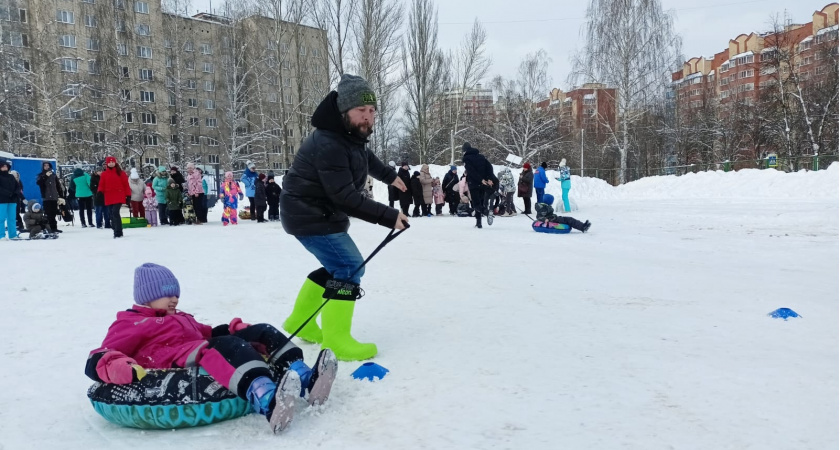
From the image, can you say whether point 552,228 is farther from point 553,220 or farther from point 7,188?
point 7,188

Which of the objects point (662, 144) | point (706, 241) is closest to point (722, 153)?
point (662, 144)

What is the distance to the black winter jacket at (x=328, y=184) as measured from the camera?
3243 millimetres

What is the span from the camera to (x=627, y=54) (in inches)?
1152

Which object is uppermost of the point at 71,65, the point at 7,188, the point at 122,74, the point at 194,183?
the point at 71,65

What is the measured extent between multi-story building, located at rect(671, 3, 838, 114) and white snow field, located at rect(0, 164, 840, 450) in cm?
3045

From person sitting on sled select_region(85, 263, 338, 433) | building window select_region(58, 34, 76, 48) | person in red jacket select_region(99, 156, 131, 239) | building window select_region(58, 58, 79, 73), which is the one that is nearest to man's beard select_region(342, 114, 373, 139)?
person sitting on sled select_region(85, 263, 338, 433)

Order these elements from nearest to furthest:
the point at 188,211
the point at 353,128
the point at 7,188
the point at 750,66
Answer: the point at 353,128 < the point at 7,188 < the point at 188,211 < the point at 750,66

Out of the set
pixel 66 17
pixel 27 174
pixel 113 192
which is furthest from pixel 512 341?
pixel 66 17

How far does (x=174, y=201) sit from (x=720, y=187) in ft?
58.4

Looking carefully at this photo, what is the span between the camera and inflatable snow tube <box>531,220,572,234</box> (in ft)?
34.6

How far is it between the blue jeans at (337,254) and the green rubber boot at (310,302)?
17cm

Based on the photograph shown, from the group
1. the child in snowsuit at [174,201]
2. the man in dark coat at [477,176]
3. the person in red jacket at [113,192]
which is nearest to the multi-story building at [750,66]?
the man in dark coat at [477,176]

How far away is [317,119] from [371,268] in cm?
369

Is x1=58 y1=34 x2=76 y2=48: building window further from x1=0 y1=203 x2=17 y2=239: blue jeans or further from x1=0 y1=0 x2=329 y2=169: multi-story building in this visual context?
x1=0 y1=203 x2=17 y2=239: blue jeans
